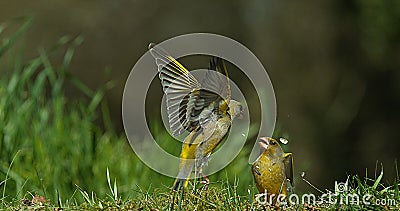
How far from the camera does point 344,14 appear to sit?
5.38 meters

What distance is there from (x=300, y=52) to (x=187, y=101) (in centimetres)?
370

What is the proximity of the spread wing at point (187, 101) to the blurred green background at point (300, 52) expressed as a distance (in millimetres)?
2965

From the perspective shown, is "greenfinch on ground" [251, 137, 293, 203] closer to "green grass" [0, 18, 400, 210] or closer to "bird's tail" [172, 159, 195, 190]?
"bird's tail" [172, 159, 195, 190]

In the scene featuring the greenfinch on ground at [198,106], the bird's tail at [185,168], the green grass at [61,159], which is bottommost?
the green grass at [61,159]

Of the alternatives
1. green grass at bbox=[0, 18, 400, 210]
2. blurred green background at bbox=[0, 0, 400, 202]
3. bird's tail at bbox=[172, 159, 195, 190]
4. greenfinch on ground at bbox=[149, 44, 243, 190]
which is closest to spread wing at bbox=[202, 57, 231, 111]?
greenfinch on ground at bbox=[149, 44, 243, 190]

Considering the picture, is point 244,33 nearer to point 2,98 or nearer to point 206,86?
point 2,98

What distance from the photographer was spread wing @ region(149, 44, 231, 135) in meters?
1.66

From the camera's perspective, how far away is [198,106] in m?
1.67

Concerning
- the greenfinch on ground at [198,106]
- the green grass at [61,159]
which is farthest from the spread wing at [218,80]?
the green grass at [61,159]

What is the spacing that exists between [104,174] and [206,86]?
64.7 inches

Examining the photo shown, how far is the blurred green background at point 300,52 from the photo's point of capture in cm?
484

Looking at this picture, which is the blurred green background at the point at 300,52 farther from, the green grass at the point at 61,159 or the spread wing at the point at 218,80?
the spread wing at the point at 218,80

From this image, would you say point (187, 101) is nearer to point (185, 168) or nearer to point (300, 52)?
point (185, 168)

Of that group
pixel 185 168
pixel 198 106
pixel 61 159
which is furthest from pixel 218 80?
pixel 61 159
